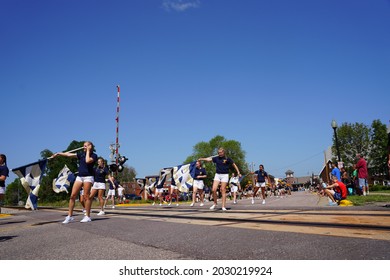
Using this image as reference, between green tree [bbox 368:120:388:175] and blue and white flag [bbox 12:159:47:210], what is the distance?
51.8 metres

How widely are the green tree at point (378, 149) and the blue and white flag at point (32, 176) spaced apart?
51.8 m

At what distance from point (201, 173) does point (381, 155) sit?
149 feet

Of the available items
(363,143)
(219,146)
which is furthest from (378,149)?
(219,146)

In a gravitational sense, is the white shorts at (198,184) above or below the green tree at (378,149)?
below

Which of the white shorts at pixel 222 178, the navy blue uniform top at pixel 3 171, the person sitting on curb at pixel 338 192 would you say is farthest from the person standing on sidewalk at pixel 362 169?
the navy blue uniform top at pixel 3 171

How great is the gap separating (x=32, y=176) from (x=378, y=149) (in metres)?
52.7

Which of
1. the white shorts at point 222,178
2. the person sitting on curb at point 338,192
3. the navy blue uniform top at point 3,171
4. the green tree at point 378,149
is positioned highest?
the green tree at point 378,149

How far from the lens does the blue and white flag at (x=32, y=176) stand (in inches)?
405

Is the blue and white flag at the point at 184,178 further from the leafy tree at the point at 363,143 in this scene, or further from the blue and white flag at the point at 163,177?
the leafy tree at the point at 363,143

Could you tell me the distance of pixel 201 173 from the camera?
14.1 metres

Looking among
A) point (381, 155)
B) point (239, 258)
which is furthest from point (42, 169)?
point (381, 155)

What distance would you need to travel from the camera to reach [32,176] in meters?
10.6
